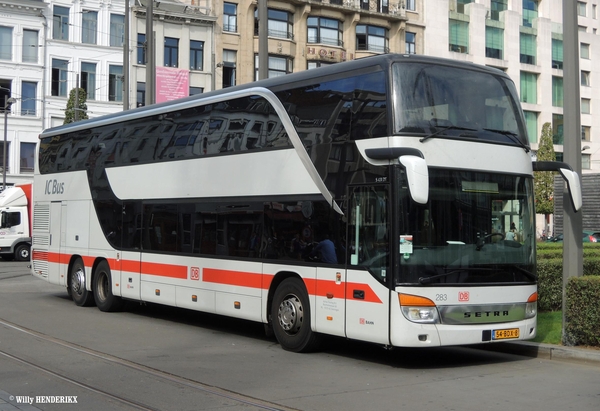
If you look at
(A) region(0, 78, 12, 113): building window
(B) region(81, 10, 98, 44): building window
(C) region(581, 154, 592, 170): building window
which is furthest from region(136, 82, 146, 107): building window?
(C) region(581, 154, 592, 170): building window

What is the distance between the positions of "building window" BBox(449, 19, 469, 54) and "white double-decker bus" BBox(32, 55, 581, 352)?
52909 millimetres

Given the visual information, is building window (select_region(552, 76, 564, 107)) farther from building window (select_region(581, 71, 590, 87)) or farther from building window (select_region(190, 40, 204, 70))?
building window (select_region(190, 40, 204, 70))

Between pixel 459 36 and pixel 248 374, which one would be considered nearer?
pixel 248 374

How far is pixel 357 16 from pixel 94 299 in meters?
43.6

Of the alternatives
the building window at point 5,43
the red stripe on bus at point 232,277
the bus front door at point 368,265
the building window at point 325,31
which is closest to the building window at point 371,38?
the building window at point 325,31

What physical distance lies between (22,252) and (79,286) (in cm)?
2274

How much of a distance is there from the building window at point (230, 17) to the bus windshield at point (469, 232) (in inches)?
1807

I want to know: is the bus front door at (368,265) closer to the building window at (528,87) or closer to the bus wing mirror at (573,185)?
the bus wing mirror at (573,185)

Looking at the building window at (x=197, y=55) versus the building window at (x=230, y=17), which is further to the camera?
the building window at (x=230, y=17)

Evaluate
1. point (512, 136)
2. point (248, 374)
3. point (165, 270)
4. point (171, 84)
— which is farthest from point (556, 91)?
point (248, 374)

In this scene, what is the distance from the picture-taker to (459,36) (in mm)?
65250

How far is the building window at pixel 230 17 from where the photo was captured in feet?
181

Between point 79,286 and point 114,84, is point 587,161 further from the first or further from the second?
point 79,286

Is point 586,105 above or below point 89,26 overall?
below
